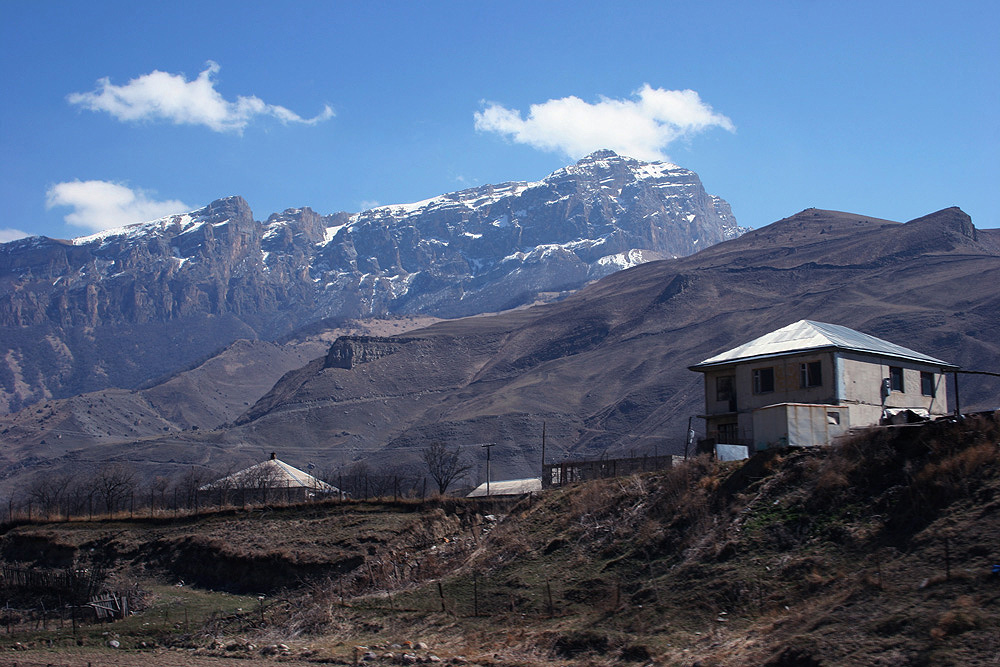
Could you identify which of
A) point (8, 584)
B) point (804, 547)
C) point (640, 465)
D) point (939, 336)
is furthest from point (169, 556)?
point (939, 336)

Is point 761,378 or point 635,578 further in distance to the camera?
point 761,378

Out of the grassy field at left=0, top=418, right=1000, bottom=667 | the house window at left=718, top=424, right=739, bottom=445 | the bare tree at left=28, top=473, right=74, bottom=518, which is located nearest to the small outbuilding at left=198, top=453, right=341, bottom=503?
the bare tree at left=28, top=473, right=74, bottom=518

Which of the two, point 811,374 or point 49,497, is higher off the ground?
point 811,374

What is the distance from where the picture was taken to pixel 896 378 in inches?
1543

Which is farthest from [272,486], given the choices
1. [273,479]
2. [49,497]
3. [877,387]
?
[877,387]

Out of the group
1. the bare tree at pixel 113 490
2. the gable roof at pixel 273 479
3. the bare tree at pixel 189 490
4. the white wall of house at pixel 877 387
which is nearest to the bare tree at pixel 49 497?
the bare tree at pixel 113 490

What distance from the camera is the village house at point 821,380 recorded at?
36812mm

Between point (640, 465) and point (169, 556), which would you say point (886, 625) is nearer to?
point (640, 465)

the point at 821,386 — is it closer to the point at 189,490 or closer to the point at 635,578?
the point at 635,578

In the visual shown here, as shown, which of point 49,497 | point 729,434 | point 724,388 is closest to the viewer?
point 729,434

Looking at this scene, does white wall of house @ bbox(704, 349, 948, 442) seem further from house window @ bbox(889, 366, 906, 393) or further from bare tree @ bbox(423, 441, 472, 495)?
bare tree @ bbox(423, 441, 472, 495)

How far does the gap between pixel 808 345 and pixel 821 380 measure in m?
1.68

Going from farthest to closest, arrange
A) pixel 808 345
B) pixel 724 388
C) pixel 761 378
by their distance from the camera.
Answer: pixel 724 388 → pixel 761 378 → pixel 808 345

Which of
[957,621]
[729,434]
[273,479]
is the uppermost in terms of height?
[729,434]
